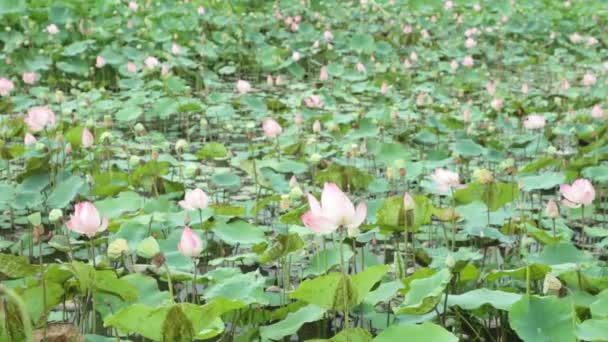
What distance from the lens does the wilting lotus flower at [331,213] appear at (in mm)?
1522

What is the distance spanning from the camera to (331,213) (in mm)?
1533

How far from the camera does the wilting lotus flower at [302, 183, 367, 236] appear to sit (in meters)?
1.52

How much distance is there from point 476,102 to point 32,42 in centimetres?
262

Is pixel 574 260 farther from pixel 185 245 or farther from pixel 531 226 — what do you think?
pixel 185 245

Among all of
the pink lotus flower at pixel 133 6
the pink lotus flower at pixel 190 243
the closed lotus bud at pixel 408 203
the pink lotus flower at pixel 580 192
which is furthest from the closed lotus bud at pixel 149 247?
the pink lotus flower at pixel 133 6

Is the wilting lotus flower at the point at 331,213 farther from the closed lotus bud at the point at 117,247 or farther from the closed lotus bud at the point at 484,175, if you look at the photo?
the closed lotus bud at the point at 484,175

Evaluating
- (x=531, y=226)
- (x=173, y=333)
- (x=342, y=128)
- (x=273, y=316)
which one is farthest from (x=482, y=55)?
(x=173, y=333)

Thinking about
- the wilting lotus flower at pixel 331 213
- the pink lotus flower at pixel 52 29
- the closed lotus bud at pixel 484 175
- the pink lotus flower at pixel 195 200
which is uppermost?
the wilting lotus flower at pixel 331 213

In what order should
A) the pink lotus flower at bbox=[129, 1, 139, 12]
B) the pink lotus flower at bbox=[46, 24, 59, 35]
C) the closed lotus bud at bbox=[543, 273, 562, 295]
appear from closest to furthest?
1. the closed lotus bud at bbox=[543, 273, 562, 295]
2. the pink lotus flower at bbox=[46, 24, 59, 35]
3. the pink lotus flower at bbox=[129, 1, 139, 12]

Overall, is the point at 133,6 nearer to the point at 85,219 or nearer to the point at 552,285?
the point at 85,219

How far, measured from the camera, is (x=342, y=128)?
372 centimetres

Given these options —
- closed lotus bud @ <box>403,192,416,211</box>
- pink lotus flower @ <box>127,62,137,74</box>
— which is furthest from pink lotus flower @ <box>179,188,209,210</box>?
pink lotus flower @ <box>127,62,137,74</box>

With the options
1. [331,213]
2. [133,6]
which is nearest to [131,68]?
[133,6]

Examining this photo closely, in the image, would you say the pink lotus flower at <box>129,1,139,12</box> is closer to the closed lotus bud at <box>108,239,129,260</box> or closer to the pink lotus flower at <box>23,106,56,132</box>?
the pink lotus flower at <box>23,106,56,132</box>
